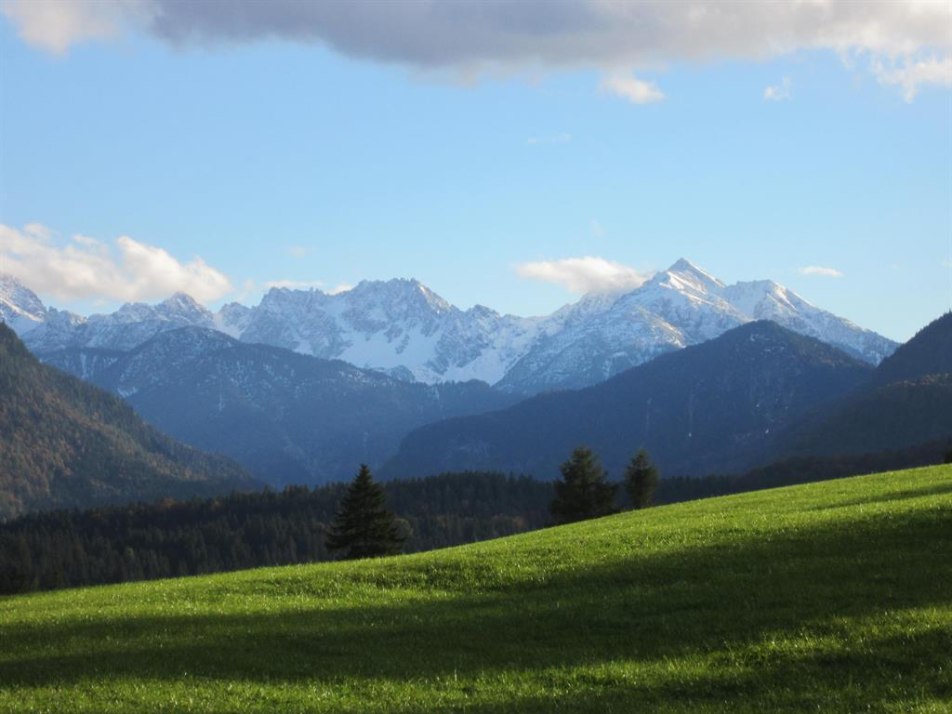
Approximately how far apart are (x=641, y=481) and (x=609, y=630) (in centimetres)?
8683

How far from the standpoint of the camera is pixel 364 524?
87.6m

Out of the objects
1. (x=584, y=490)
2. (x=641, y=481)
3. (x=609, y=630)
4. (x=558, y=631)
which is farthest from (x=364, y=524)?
(x=609, y=630)

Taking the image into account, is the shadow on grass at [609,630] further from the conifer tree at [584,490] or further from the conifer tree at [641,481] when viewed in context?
the conifer tree at [641,481]

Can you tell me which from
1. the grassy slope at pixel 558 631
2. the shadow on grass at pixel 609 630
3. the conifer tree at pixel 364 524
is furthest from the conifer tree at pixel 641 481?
the shadow on grass at pixel 609 630

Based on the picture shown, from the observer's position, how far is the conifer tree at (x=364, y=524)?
8700 centimetres

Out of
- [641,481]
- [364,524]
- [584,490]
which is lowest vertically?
[364,524]

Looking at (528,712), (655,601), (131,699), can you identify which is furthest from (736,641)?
(131,699)

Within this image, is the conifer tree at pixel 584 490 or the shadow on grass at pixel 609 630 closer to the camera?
the shadow on grass at pixel 609 630

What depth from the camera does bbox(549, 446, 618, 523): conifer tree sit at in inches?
4171

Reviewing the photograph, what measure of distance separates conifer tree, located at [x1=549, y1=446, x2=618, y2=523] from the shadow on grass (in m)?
70.2

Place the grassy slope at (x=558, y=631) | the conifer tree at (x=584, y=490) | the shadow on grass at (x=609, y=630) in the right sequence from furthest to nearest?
the conifer tree at (x=584, y=490) → the shadow on grass at (x=609, y=630) → the grassy slope at (x=558, y=631)

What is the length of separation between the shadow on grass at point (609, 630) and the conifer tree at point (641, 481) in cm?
7774

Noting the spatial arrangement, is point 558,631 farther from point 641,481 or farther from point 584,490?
point 641,481

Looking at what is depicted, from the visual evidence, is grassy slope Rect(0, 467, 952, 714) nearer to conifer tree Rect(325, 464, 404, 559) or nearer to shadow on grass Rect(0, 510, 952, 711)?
shadow on grass Rect(0, 510, 952, 711)
